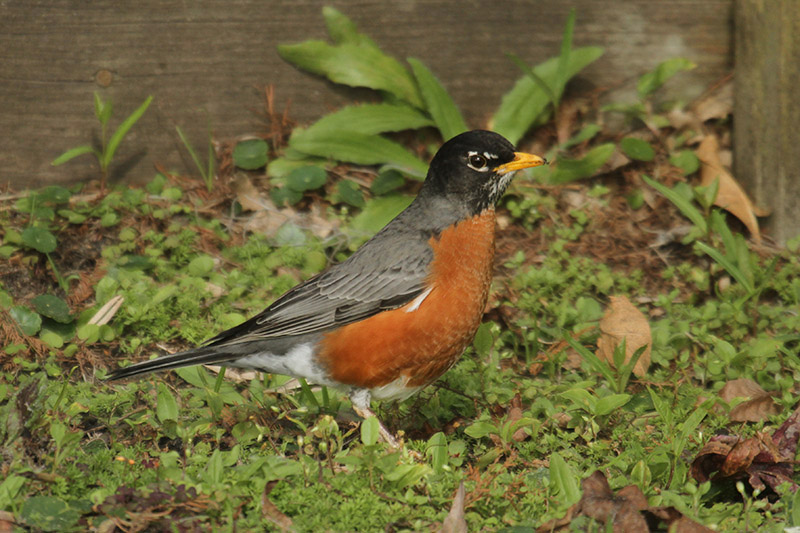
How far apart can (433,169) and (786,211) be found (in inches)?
108

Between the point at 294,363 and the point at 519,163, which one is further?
the point at 519,163

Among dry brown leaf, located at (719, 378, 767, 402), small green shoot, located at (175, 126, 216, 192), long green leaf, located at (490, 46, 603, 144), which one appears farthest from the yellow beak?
small green shoot, located at (175, 126, 216, 192)

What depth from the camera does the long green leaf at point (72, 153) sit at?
6.28m

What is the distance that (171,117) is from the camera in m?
6.65

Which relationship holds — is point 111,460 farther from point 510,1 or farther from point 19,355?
point 510,1

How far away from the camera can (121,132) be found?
20.8 feet

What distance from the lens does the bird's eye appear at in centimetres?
493

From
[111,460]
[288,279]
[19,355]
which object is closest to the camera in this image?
[111,460]

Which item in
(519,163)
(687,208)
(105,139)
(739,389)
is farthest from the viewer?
(105,139)

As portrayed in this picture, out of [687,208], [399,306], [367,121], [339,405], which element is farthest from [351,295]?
[687,208]

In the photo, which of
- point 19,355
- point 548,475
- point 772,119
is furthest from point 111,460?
point 772,119

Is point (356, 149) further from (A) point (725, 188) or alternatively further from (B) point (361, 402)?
(A) point (725, 188)

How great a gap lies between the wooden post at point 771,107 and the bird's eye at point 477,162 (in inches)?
99.8

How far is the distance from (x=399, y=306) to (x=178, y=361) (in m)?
1.13
